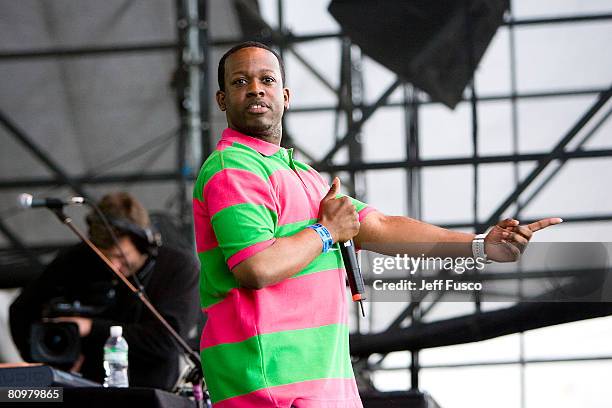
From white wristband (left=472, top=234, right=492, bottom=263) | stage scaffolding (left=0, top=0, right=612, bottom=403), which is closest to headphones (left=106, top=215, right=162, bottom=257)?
stage scaffolding (left=0, top=0, right=612, bottom=403)

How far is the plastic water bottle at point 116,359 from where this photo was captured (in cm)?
300

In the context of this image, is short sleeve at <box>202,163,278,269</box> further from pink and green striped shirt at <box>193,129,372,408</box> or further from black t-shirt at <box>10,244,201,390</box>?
black t-shirt at <box>10,244,201,390</box>

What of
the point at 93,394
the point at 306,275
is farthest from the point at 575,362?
the point at 306,275

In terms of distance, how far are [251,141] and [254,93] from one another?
0.08 metres

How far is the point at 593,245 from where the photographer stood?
3.92 metres

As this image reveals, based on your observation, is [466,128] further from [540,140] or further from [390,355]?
[390,355]

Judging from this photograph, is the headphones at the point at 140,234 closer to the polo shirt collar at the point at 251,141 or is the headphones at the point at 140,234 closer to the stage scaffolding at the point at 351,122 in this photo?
the stage scaffolding at the point at 351,122

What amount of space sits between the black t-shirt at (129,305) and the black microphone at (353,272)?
66.7 inches

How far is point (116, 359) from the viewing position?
3.04 metres

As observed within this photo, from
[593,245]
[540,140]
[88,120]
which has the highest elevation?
[88,120]

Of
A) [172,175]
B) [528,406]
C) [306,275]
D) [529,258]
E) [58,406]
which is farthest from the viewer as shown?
[172,175]

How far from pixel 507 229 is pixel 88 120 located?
3715 millimetres

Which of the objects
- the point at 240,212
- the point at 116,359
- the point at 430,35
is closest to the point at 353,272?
the point at 240,212

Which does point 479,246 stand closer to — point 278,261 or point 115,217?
point 278,261
